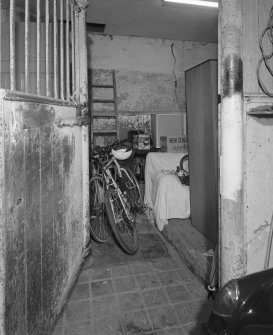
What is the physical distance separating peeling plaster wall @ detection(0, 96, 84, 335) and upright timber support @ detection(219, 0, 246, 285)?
1128 millimetres

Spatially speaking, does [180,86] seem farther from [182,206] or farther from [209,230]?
[209,230]

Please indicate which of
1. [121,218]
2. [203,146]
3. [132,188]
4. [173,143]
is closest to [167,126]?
[173,143]

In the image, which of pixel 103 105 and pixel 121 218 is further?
pixel 103 105

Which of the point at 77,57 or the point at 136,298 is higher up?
the point at 77,57

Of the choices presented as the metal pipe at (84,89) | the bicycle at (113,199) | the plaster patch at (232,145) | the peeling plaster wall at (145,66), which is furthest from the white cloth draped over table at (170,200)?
the peeling plaster wall at (145,66)

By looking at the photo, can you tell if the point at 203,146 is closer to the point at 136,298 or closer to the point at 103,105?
the point at 136,298

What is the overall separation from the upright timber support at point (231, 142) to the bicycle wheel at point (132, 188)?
2241 millimetres

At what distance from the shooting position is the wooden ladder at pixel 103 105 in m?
5.16

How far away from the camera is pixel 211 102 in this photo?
8.99 feet

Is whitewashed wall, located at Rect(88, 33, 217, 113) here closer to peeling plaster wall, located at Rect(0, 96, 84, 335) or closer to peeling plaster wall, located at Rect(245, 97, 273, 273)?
peeling plaster wall, located at Rect(0, 96, 84, 335)

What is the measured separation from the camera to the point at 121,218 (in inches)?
129

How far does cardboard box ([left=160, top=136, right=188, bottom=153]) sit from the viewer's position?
5.20m

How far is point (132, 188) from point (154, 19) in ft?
9.27

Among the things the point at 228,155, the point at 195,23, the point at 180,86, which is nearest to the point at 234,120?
the point at 228,155
